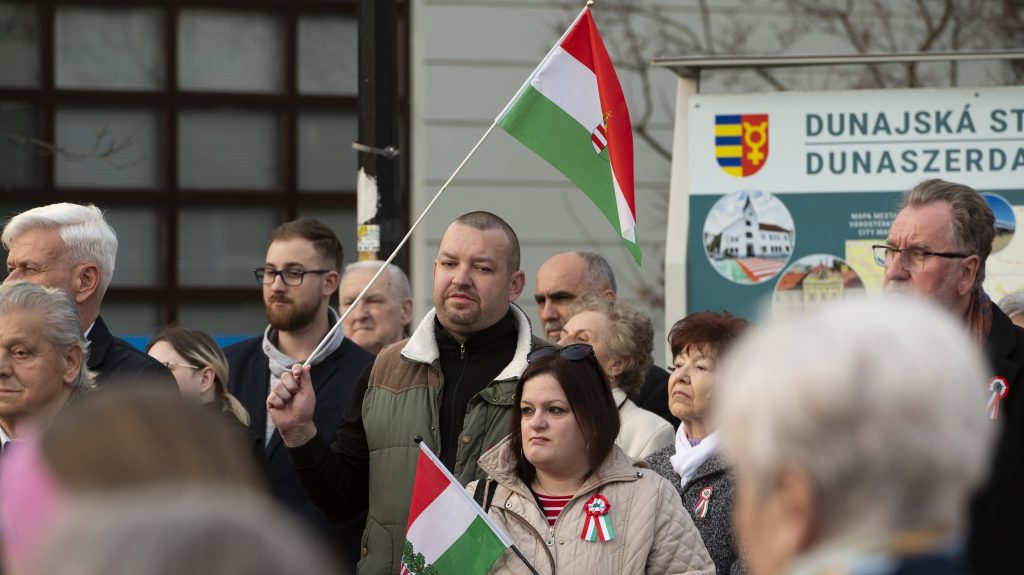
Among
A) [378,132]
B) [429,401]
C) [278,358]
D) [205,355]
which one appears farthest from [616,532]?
[378,132]

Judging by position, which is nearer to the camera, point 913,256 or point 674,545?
point 913,256

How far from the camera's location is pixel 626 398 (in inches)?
249

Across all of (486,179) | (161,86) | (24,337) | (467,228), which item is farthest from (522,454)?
(161,86)

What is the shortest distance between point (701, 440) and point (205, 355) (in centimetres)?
219

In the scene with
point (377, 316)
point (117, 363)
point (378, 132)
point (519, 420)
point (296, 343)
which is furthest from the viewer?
point (377, 316)

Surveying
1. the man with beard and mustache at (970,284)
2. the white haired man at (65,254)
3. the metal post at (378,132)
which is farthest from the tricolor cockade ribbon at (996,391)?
the metal post at (378,132)

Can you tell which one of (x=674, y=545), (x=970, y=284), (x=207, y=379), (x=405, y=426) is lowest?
(x=674, y=545)

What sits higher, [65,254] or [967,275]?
[65,254]

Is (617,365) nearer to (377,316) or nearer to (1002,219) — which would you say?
(377,316)

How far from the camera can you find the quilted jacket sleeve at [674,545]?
183 inches

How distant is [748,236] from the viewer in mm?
→ 7801

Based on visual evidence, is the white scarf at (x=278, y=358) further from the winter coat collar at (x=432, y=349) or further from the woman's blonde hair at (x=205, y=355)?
the winter coat collar at (x=432, y=349)

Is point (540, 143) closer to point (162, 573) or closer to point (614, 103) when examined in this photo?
point (614, 103)

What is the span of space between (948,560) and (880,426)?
0.63 ft
